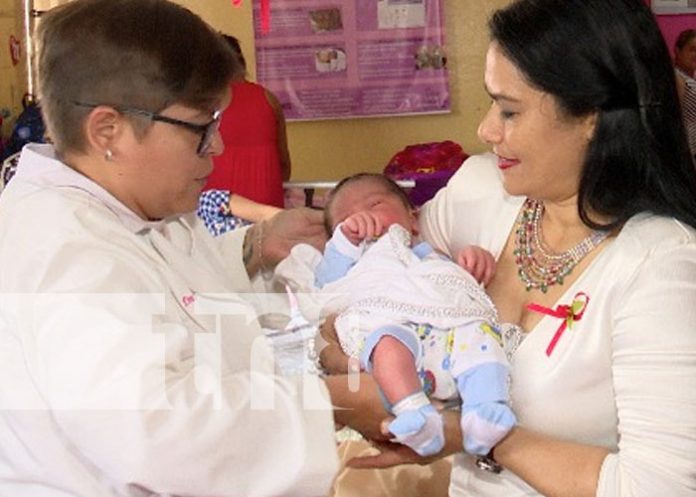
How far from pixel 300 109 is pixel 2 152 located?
2.14 metres

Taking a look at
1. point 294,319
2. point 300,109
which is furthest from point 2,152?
point 294,319

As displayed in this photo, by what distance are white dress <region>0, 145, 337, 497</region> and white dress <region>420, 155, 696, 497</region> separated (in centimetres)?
44

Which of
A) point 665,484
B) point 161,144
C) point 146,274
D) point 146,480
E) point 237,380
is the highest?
point 161,144

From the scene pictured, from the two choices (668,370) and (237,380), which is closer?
(237,380)

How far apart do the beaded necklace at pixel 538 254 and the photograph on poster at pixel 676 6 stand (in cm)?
504

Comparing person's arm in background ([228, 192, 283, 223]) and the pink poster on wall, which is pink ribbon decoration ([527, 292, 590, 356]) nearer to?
person's arm in background ([228, 192, 283, 223])

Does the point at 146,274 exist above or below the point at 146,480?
above

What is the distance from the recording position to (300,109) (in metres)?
6.52

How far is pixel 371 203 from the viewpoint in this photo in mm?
2150

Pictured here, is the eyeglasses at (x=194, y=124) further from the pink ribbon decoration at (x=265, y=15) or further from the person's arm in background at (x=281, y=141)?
the pink ribbon decoration at (x=265, y=15)

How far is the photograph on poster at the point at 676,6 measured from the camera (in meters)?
6.62

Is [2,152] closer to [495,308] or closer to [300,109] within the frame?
[300,109]

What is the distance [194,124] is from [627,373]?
0.78 meters

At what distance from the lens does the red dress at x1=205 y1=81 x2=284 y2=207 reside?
481 centimetres
